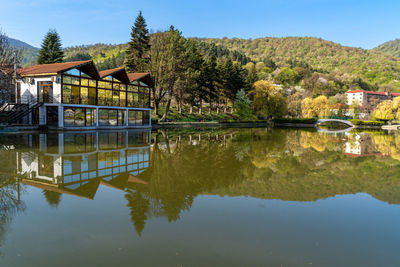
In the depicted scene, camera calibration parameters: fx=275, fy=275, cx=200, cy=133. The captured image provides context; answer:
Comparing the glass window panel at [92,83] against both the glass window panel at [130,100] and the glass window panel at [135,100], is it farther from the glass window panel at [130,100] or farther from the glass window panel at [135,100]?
the glass window panel at [135,100]

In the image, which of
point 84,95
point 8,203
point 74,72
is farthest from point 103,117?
point 8,203

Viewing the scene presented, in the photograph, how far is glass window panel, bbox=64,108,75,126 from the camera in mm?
25547

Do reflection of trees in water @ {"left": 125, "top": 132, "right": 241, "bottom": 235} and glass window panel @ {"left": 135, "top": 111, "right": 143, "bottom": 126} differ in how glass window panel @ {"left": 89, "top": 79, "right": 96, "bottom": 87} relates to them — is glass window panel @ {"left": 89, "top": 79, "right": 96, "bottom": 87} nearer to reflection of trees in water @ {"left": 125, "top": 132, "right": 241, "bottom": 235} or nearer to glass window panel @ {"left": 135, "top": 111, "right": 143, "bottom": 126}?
glass window panel @ {"left": 135, "top": 111, "right": 143, "bottom": 126}

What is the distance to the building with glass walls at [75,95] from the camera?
24.8m

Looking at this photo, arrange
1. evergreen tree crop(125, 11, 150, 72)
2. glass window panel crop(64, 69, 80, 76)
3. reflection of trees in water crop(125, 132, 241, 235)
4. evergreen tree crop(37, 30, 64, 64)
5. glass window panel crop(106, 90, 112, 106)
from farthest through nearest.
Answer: evergreen tree crop(37, 30, 64, 64)
evergreen tree crop(125, 11, 150, 72)
glass window panel crop(106, 90, 112, 106)
glass window panel crop(64, 69, 80, 76)
reflection of trees in water crop(125, 132, 241, 235)

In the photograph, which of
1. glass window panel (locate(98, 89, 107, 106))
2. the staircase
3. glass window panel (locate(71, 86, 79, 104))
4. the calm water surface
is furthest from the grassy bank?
the calm water surface

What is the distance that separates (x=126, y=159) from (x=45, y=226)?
587 centimetres

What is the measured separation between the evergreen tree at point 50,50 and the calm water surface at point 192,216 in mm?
47299

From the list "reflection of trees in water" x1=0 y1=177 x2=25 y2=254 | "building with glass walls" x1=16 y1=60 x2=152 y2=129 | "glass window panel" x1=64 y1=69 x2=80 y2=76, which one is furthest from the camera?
"glass window panel" x1=64 y1=69 x2=80 y2=76

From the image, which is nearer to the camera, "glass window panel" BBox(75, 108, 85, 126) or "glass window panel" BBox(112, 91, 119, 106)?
"glass window panel" BBox(75, 108, 85, 126)

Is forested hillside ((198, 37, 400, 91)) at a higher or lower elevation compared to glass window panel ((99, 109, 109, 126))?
higher

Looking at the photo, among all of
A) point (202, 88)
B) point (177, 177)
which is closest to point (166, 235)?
point (177, 177)

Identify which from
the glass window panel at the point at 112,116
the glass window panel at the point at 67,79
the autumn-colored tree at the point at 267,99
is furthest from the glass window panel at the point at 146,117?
the autumn-colored tree at the point at 267,99

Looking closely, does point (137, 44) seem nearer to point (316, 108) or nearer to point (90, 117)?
point (90, 117)
